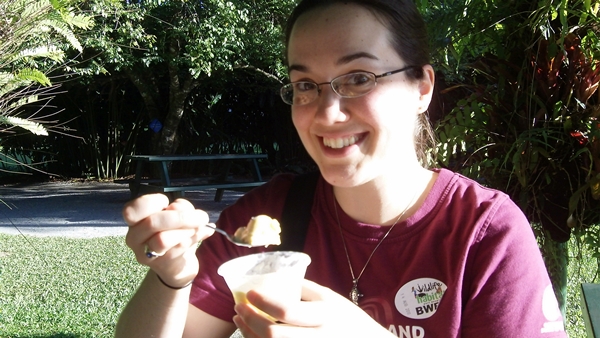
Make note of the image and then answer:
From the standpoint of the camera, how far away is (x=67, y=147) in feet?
41.8

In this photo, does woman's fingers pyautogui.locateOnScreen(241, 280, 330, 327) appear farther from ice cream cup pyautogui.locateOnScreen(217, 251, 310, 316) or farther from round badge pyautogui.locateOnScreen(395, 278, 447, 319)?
round badge pyautogui.locateOnScreen(395, 278, 447, 319)

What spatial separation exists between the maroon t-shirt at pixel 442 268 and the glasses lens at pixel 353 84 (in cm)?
33

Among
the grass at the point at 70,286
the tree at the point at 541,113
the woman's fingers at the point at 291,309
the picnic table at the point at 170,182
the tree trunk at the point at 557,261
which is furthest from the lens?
the picnic table at the point at 170,182

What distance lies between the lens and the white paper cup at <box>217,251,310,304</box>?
38.8 inches

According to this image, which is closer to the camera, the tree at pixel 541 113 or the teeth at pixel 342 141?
the teeth at pixel 342 141

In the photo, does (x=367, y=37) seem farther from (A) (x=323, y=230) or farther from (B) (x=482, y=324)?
(B) (x=482, y=324)

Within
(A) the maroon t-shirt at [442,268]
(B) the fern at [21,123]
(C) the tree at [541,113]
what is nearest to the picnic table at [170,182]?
(B) the fern at [21,123]

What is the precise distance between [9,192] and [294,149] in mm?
5920

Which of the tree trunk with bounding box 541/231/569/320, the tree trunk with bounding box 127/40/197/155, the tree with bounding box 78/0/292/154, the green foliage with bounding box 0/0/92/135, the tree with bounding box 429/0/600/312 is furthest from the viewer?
the tree trunk with bounding box 127/40/197/155

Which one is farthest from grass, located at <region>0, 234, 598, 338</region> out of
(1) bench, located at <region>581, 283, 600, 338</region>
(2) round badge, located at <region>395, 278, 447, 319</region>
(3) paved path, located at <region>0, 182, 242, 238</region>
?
(2) round badge, located at <region>395, 278, 447, 319</region>

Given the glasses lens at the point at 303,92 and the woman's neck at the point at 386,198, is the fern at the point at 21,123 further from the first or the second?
the woman's neck at the point at 386,198

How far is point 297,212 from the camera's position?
4.97ft

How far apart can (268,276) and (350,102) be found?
519mm

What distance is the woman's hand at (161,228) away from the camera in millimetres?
1097
